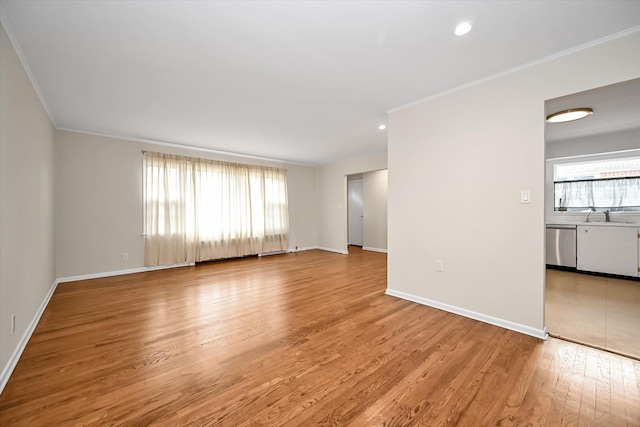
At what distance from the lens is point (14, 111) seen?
6.70 feet

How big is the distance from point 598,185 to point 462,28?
5.12 metres

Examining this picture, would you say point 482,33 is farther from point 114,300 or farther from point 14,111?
point 114,300

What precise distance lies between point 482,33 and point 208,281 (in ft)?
15.2

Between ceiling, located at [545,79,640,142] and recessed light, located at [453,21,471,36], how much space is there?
1104mm

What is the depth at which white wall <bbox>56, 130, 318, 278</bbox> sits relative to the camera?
4.18 meters

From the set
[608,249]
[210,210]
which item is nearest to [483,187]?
[608,249]

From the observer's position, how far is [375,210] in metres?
7.64

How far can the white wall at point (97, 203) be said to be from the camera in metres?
4.18

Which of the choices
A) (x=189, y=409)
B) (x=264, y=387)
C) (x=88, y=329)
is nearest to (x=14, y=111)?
(x=88, y=329)

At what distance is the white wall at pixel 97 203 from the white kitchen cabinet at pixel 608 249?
26.3ft

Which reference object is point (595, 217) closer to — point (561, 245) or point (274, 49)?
point (561, 245)

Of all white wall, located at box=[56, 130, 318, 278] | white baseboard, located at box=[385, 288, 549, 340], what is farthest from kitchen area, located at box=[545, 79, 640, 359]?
white wall, located at box=[56, 130, 318, 278]

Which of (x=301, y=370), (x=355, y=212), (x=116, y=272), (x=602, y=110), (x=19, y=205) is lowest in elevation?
(x=301, y=370)

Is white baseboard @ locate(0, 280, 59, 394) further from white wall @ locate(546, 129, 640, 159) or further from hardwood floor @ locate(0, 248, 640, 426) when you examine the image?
white wall @ locate(546, 129, 640, 159)
